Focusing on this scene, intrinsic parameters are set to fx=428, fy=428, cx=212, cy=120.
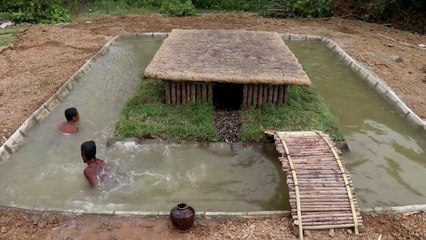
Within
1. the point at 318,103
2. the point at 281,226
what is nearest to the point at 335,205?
the point at 281,226

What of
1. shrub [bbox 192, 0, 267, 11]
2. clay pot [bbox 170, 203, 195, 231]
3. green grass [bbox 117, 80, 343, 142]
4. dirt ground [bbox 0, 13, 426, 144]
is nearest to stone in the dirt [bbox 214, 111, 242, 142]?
green grass [bbox 117, 80, 343, 142]

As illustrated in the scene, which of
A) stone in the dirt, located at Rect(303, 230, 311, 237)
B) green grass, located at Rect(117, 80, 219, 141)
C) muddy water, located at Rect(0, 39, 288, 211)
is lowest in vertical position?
muddy water, located at Rect(0, 39, 288, 211)

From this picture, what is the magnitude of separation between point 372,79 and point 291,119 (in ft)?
10.6

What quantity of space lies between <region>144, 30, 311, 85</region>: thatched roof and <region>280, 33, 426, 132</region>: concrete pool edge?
2196 millimetres

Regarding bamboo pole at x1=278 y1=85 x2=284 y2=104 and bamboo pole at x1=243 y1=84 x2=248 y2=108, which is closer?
bamboo pole at x1=243 y1=84 x2=248 y2=108

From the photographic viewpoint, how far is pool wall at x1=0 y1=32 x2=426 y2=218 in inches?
217

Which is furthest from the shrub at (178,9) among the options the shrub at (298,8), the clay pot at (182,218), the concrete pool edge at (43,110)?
the clay pot at (182,218)

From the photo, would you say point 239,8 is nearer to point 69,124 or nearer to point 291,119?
point 291,119

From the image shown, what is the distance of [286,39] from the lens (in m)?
13.6

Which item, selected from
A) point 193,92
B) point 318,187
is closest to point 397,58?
point 193,92

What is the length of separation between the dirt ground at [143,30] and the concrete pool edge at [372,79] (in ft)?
0.75

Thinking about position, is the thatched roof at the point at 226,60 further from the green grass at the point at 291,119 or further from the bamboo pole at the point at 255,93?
the green grass at the point at 291,119

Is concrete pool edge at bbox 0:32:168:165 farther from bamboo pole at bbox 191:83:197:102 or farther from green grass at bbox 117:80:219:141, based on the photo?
bamboo pole at bbox 191:83:197:102

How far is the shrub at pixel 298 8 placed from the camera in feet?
52.5
